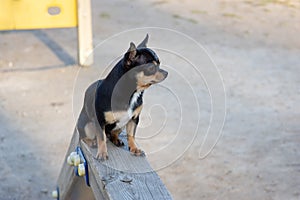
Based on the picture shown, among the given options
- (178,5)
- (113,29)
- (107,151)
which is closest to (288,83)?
(113,29)

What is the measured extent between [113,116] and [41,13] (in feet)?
12.8

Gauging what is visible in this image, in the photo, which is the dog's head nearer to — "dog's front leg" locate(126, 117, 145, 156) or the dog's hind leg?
"dog's front leg" locate(126, 117, 145, 156)

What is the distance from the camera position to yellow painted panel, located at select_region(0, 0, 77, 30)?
18.4 ft

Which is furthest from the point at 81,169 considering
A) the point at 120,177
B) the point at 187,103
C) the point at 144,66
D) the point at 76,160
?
the point at 187,103

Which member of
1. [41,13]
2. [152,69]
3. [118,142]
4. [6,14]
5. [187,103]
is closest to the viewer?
[152,69]

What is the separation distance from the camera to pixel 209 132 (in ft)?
15.0

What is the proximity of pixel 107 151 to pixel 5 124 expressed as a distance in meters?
2.70

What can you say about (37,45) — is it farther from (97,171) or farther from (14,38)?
(97,171)

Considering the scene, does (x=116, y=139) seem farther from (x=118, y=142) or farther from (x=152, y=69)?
(x=152, y=69)

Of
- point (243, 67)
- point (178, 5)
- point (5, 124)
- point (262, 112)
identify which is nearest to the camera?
point (5, 124)

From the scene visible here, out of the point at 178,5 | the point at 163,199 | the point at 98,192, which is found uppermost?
the point at 163,199

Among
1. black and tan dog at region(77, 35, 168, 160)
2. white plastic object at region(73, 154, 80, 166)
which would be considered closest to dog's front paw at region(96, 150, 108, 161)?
black and tan dog at region(77, 35, 168, 160)

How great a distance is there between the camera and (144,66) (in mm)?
1897

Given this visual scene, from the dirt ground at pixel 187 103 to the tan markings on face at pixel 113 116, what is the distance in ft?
0.92
